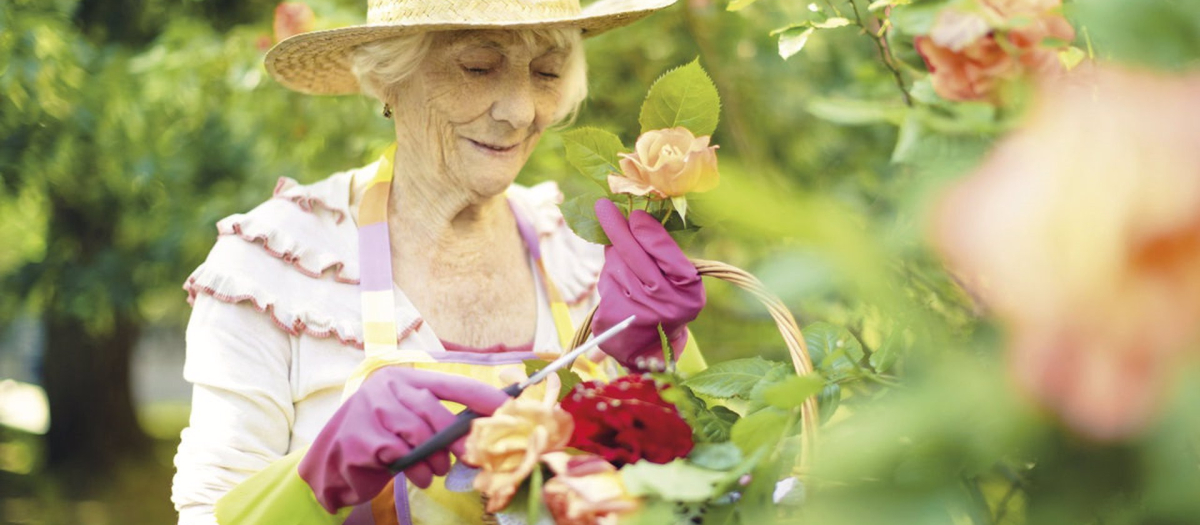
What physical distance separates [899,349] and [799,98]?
345 cm

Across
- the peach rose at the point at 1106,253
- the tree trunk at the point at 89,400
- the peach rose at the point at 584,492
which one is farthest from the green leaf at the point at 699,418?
the tree trunk at the point at 89,400

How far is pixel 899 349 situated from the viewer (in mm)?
792

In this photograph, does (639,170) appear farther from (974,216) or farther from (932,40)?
(974,216)

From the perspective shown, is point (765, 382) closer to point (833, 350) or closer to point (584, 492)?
point (833, 350)

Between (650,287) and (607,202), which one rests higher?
(607,202)

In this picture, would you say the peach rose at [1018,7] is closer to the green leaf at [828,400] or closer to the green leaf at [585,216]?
the green leaf at [828,400]

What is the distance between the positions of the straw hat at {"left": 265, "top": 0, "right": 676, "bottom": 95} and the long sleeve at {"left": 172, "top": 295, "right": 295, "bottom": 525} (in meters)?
0.49

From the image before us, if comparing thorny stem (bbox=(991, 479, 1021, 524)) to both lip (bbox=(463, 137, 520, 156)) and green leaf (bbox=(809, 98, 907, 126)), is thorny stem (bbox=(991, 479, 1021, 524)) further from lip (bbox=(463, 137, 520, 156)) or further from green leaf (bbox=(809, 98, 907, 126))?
lip (bbox=(463, 137, 520, 156))

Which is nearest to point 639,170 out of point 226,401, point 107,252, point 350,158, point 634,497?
point 634,497

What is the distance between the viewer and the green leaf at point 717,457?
3.38ft

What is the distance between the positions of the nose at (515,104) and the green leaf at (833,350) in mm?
667

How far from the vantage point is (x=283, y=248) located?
1810 millimetres

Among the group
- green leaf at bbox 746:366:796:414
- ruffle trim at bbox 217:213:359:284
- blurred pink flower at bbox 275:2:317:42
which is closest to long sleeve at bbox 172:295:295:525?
ruffle trim at bbox 217:213:359:284

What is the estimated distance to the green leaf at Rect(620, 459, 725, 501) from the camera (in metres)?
0.95
